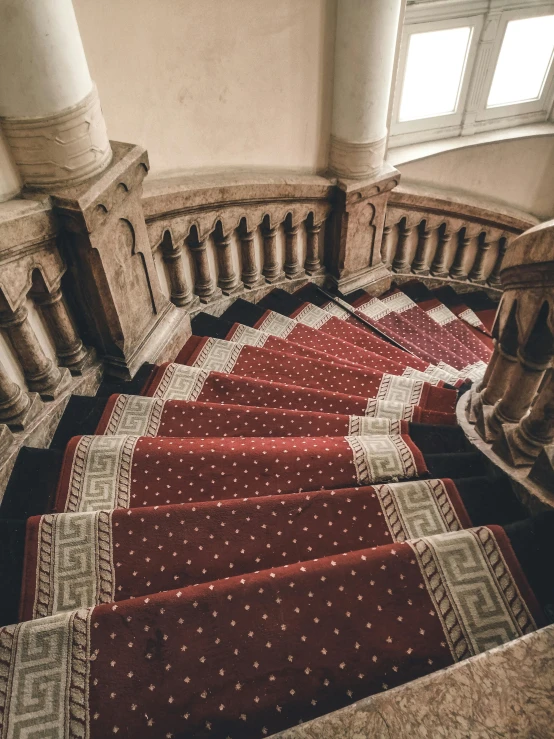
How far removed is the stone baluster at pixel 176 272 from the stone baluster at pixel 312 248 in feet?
2.96

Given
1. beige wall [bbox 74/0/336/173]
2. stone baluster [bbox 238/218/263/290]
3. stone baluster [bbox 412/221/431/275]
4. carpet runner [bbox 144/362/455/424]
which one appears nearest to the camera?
beige wall [bbox 74/0/336/173]

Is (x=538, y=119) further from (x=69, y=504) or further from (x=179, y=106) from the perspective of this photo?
(x=69, y=504)

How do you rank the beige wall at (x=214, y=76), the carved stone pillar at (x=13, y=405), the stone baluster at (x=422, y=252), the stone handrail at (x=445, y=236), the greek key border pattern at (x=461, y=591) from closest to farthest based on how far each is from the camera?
the greek key border pattern at (x=461, y=591) < the carved stone pillar at (x=13, y=405) < the beige wall at (x=214, y=76) < the stone handrail at (x=445, y=236) < the stone baluster at (x=422, y=252)

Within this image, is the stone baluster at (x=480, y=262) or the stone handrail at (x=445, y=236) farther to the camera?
the stone baluster at (x=480, y=262)

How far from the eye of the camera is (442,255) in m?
4.08

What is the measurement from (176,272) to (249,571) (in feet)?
6.17

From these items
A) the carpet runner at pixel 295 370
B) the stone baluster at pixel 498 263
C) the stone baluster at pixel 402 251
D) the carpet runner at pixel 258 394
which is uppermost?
the carpet runner at pixel 258 394

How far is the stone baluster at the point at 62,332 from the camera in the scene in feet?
6.48

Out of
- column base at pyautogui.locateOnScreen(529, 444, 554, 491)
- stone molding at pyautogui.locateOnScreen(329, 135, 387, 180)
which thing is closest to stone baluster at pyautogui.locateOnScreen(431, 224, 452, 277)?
stone molding at pyautogui.locateOnScreen(329, 135, 387, 180)

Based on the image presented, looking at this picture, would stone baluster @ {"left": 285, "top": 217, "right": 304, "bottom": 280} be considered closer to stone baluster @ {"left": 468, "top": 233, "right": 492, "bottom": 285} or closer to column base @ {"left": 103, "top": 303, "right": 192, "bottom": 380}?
column base @ {"left": 103, "top": 303, "right": 192, "bottom": 380}

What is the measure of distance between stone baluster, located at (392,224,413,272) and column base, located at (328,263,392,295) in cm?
36

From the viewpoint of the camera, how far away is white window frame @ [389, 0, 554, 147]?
3271 mm

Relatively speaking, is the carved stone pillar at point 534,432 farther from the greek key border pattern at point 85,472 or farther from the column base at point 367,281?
the column base at point 367,281

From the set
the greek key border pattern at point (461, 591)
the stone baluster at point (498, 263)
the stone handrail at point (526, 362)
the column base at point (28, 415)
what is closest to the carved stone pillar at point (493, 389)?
the stone handrail at point (526, 362)
